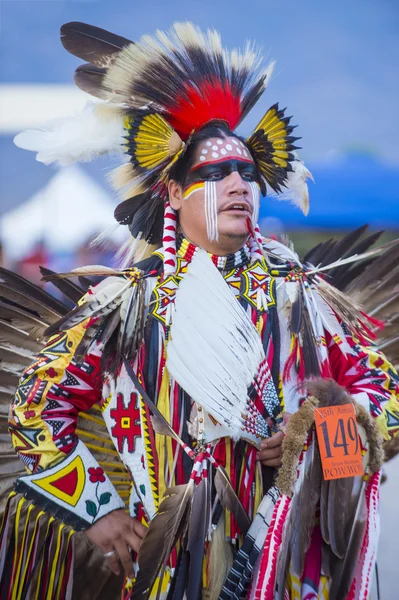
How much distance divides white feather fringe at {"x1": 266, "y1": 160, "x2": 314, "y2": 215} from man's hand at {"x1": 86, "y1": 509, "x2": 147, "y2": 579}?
1.16 m

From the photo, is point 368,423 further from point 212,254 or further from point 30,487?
point 30,487

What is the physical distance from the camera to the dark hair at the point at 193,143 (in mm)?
2158

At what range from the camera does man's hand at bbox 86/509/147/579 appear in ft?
6.51

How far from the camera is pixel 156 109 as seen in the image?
2160 millimetres

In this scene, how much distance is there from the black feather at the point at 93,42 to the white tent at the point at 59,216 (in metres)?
0.75

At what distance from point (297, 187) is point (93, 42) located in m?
0.81

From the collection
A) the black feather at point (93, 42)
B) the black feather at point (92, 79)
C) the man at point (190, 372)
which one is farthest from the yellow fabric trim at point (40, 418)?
the black feather at point (93, 42)

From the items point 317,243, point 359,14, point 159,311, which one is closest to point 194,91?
point 159,311

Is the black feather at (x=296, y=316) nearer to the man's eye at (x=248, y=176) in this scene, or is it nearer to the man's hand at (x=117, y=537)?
the man's eye at (x=248, y=176)

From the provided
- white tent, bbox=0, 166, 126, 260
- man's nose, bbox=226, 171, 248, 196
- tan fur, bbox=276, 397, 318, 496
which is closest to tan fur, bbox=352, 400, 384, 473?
tan fur, bbox=276, 397, 318, 496

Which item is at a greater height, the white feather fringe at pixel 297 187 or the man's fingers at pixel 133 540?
the white feather fringe at pixel 297 187

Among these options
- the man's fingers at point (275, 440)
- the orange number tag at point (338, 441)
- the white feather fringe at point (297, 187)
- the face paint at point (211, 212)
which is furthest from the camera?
the white feather fringe at point (297, 187)

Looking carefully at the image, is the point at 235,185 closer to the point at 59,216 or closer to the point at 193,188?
the point at 193,188

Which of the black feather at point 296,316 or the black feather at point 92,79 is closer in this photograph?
the black feather at point 296,316
